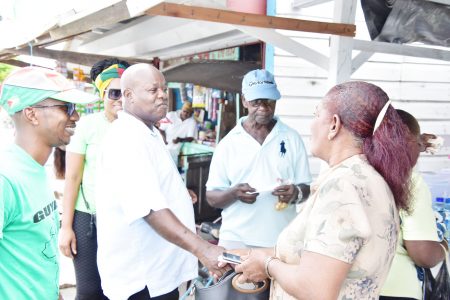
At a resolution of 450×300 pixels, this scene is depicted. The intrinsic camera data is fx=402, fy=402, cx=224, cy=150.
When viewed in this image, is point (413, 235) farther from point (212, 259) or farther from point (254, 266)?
point (212, 259)

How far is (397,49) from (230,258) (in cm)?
243

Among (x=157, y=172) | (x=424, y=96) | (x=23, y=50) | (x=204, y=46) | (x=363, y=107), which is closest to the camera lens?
(x=363, y=107)

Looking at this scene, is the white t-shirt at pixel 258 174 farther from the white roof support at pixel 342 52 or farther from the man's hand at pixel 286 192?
the white roof support at pixel 342 52

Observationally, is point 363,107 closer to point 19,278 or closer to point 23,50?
point 19,278

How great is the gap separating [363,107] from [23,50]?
568 cm

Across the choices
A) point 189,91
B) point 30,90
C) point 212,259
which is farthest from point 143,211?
point 189,91

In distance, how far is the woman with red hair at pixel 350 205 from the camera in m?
1.16

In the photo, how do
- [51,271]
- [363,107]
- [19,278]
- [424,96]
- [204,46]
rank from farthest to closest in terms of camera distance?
1. [204,46]
2. [424,96]
3. [51,271]
4. [19,278]
5. [363,107]

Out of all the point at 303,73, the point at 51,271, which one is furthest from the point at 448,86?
the point at 51,271

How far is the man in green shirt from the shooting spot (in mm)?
1446

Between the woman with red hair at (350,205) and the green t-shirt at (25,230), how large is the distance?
893 mm

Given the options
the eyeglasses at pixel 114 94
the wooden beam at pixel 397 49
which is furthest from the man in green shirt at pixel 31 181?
the wooden beam at pixel 397 49

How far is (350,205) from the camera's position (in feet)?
3.85

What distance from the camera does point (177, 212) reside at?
75.5 inches
